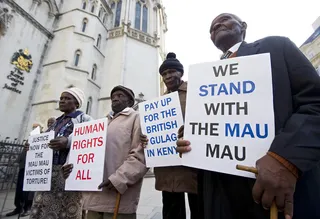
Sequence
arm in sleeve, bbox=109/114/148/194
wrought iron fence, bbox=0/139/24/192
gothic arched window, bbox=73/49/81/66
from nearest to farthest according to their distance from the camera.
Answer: arm in sleeve, bbox=109/114/148/194, wrought iron fence, bbox=0/139/24/192, gothic arched window, bbox=73/49/81/66

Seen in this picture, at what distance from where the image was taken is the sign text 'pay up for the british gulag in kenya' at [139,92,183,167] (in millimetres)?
1612

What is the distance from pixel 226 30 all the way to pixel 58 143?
6.46ft

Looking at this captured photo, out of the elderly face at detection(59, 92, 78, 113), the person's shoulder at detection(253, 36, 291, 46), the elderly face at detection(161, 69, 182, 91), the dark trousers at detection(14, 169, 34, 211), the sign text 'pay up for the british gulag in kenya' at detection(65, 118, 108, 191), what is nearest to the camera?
the person's shoulder at detection(253, 36, 291, 46)

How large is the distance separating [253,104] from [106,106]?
13963 millimetres

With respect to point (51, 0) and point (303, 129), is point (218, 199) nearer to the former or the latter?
point (303, 129)

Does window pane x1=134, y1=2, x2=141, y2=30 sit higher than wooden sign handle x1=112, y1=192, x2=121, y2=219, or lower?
higher

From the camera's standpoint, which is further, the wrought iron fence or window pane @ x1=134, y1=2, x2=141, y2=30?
window pane @ x1=134, y1=2, x2=141, y2=30

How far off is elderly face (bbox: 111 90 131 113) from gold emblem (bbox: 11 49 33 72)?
38.5 feet

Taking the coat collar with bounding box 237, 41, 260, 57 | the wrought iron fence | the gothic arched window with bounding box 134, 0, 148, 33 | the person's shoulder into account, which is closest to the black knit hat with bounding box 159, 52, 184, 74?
the coat collar with bounding box 237, 41, 260, 57

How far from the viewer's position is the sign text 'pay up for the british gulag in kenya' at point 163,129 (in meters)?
1.61

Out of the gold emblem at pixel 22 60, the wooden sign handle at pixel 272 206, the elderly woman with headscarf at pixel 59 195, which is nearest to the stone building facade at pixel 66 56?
the gold emblem at pixel 22 60

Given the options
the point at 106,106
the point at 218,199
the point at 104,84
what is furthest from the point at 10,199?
the point at 104,84

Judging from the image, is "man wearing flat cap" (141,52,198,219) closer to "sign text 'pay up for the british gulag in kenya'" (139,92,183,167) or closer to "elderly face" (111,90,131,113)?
"sign text 'pay up for the british gulag in kenya'" (139,92,183,167)

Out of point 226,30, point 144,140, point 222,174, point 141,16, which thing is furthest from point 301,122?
point 141,16
